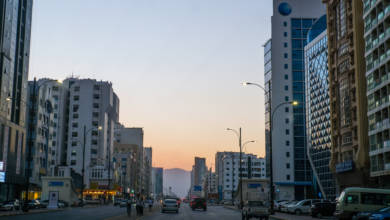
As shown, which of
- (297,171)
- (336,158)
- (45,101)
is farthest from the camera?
(297,171)

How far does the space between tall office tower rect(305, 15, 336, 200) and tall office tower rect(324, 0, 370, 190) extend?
3768 cm

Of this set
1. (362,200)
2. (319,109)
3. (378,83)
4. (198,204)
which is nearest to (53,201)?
(198,204)

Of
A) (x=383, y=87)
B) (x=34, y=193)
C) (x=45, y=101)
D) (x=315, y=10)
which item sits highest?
(x=315, y=10)

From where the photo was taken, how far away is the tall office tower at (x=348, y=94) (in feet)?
227

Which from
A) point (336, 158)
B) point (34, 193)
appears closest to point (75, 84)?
point (34, 193)

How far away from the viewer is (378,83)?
2478 inches

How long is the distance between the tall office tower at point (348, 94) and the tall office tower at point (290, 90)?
218ft

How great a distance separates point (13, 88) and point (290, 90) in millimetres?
83808

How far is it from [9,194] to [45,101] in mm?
37704

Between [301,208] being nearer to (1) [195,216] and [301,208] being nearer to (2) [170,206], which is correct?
(2) [170,206]

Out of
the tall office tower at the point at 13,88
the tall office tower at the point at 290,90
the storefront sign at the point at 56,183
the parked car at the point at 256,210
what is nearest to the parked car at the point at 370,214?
the parked car at the point at 256,210

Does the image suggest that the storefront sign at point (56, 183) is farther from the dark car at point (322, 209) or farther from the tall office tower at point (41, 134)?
the dark car at point (322, 209)

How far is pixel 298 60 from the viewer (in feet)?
491

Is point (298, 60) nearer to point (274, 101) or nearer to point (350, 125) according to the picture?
A: point (274, 101)
